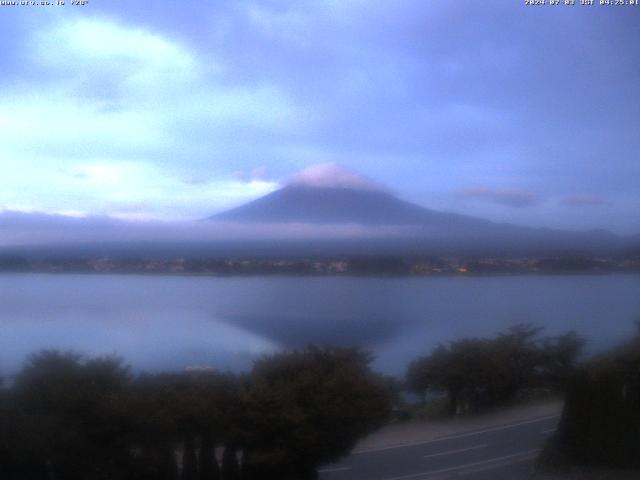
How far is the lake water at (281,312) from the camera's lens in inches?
256

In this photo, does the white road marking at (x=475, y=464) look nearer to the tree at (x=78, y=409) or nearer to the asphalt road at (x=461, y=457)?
the asphalt road at (x=461, y=457)

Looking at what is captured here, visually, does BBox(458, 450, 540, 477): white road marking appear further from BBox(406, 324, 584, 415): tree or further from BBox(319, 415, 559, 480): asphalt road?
BBox(406, 324, 584, 415): tree

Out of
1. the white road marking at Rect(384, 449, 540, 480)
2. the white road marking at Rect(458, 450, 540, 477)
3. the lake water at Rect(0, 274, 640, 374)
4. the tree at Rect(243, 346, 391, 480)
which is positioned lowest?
the white road marking at Rect(458, 450, 540, 477)

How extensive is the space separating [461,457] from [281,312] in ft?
7.51

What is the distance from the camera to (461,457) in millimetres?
6621

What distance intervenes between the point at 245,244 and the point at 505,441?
3389 millimetres

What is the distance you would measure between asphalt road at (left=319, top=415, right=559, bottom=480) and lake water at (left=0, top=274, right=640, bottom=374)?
2.85 feet

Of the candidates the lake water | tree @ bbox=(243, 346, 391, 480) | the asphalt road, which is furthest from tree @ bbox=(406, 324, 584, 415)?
tree @ bbox=(243, 346, 391, 480)

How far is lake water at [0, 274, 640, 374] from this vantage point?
650 cm

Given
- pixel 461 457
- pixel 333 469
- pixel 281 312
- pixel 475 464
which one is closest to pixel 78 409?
pixel 281 312

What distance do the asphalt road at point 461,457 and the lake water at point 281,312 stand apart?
2.85 feet

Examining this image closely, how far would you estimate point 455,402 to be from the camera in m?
7.04

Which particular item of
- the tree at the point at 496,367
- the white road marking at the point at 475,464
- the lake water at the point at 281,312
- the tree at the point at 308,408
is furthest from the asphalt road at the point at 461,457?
the lake water at the point at 281,312

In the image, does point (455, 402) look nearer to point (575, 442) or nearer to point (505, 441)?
point (505, 441)
